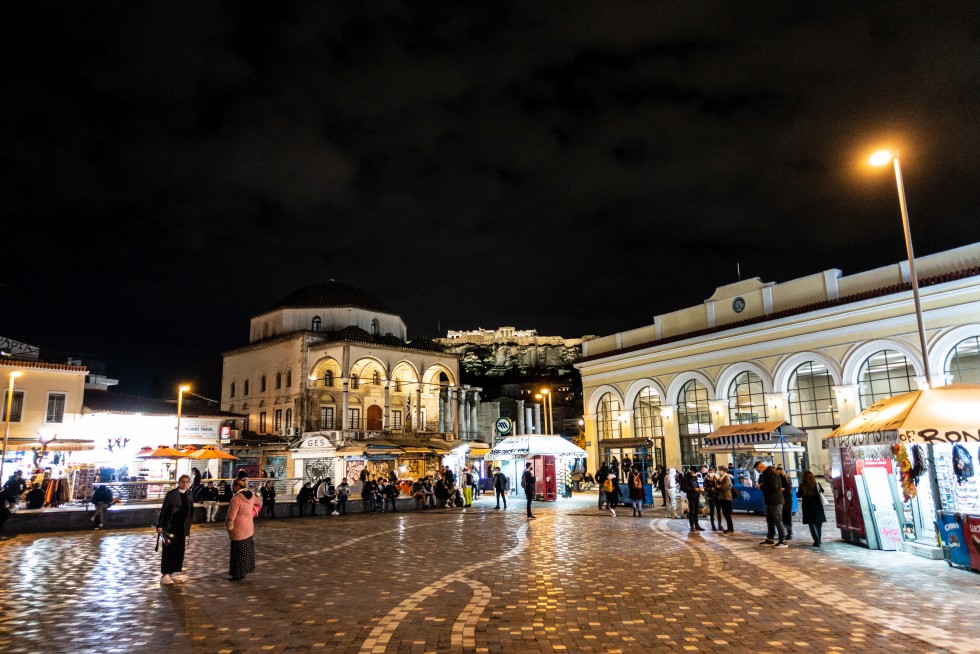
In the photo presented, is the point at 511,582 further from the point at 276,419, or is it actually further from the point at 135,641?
the point at 276,419

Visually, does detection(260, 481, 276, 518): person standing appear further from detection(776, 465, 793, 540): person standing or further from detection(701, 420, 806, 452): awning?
detection(776, 465, 793, 540): person standing

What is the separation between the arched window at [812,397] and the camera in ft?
83.7

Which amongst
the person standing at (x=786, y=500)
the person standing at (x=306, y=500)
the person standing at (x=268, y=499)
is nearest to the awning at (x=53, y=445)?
the person standing at (x=268, y=499)

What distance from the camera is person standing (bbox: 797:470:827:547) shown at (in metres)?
12.3

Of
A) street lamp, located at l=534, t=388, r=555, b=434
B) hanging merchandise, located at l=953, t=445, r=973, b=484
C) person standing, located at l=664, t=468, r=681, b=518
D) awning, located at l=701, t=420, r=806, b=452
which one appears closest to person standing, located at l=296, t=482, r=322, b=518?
person standing, located at l=664, t=468, r=681, b=518

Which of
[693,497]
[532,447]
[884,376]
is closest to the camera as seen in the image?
[693,497]

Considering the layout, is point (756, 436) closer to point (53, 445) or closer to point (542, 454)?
point (542, 454)

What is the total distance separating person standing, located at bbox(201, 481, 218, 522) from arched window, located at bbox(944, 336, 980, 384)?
24.1m

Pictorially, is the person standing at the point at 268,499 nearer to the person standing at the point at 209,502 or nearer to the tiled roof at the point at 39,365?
the person standing at the point at 209,502

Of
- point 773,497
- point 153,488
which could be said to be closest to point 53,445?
point 153,488

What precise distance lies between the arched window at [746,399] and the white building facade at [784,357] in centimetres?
4

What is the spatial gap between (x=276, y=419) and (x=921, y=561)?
145 feet

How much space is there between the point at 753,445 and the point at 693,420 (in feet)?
28.2

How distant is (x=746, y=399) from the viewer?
2806 cm
